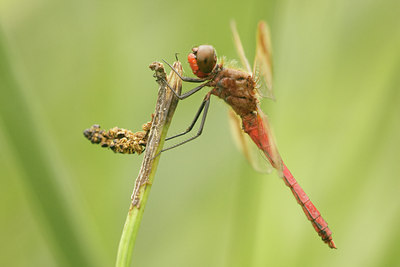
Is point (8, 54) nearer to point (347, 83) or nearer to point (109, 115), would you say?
point (109, 115)

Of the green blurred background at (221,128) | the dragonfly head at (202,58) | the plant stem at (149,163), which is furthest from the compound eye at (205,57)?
the plant stem at (149,163)

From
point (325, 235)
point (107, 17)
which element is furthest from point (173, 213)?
point (107, 17)

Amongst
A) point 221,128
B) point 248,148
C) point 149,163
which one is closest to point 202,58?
point 248,148

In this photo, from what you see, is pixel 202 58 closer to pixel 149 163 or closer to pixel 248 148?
pixel 248 148

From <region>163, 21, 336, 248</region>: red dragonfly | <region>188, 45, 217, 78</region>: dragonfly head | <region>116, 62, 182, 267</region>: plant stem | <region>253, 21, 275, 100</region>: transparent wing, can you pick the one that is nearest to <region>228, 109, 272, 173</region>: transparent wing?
<region>163, 21, 336, 248</region>: red dragonfly

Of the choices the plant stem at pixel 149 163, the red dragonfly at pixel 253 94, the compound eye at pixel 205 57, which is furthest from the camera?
the red dragonfly at pixel 253 94

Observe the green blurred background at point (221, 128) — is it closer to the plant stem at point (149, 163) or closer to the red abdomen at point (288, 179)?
the red abdomen at point (288, 179)
